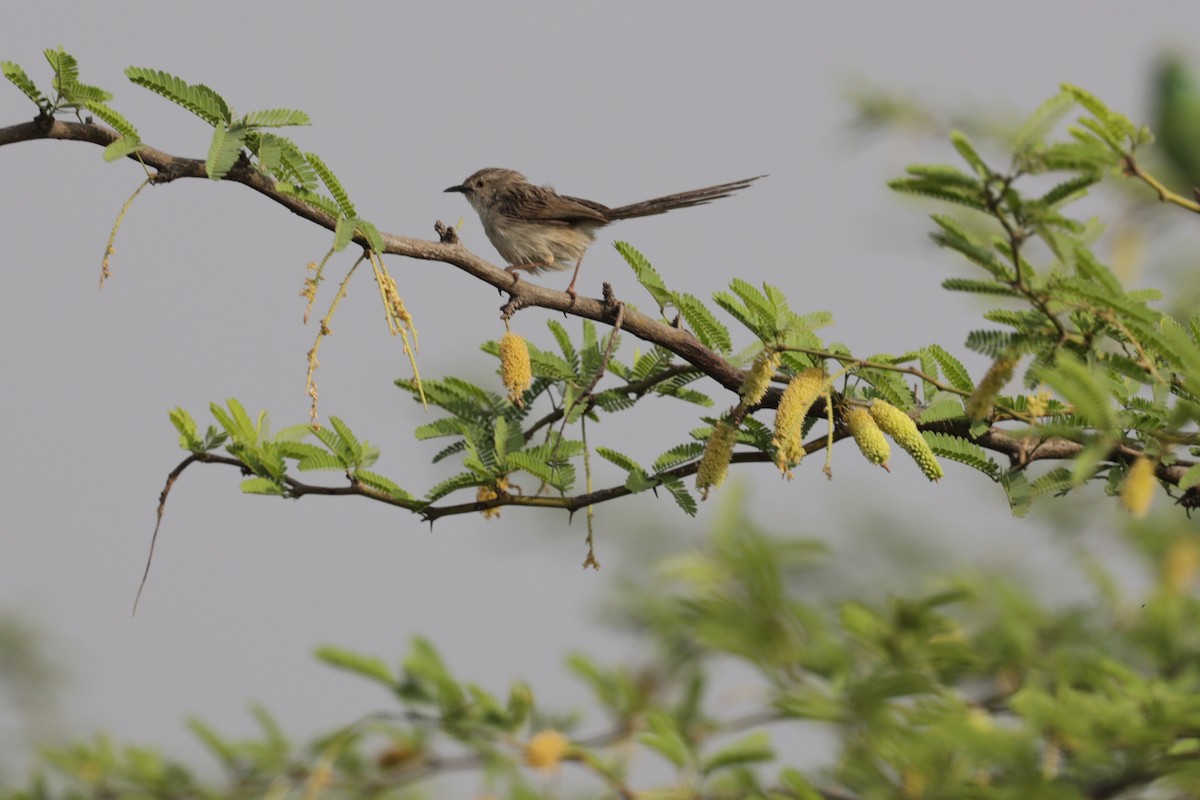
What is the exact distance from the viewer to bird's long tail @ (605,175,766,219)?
507 centimetres

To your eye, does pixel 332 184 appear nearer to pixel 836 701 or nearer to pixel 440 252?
pixel 440 252

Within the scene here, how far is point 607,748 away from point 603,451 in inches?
53.0

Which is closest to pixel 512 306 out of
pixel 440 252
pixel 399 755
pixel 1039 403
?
pixel 440 252

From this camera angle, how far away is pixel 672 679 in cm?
489

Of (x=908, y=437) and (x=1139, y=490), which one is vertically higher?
(x=908, y=437)

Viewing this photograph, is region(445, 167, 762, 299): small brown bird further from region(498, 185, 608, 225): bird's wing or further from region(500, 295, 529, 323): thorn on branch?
region(500, 295, 529, 323): thorn on branch

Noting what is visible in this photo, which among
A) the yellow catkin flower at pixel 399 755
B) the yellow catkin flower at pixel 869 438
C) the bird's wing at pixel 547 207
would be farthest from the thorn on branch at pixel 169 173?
the bird's wing at pixel 547 207

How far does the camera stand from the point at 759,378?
3094 mm

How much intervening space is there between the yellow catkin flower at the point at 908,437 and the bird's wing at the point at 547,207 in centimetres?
292

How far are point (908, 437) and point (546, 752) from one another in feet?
5.19

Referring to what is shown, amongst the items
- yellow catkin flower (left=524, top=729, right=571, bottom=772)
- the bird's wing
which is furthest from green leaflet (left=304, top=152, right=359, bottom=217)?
the bird's wing

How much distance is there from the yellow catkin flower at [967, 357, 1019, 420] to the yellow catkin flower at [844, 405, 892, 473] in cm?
31

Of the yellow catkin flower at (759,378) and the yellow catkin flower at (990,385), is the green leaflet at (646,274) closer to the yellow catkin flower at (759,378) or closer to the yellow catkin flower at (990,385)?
the yellow catkin flower at (759,378)

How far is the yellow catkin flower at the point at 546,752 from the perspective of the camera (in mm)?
3865
